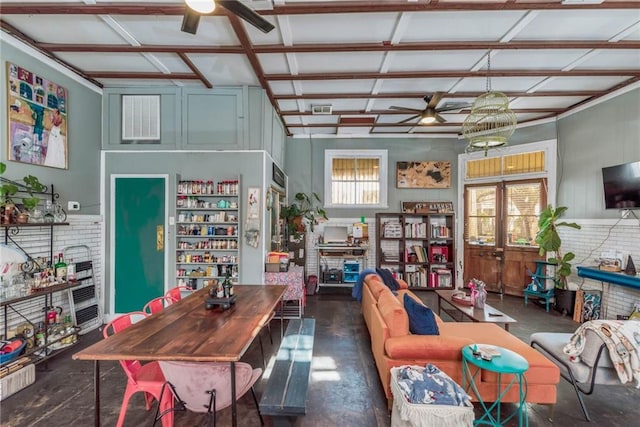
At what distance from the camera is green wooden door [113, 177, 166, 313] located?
427 cm

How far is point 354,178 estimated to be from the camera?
6.66 m

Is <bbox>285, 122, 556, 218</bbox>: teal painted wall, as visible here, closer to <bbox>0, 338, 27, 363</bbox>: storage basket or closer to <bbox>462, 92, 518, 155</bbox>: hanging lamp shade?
<bbox>462, 92, 518, 155</bbox>: hanging lamp shade

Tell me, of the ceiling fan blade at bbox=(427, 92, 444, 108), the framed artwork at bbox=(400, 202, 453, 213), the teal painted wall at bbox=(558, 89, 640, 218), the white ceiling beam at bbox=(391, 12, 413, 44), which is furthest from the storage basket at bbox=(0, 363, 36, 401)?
the teal painted wall at bbox=(558, 89, 640, 218)

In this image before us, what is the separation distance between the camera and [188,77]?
402 centimetres

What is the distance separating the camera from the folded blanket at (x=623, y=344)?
211 centimetres

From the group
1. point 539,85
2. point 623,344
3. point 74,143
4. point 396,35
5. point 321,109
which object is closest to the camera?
point 623,344

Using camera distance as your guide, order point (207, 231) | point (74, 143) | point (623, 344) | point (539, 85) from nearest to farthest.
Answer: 1. point (623, 344)
2. point (74, 143)
3. point (539, 85)
4. point (207, 231)

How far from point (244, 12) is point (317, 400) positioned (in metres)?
3.35

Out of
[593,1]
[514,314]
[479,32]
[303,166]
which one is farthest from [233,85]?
[514,314]

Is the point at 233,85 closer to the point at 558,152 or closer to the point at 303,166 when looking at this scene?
the point at 303,166

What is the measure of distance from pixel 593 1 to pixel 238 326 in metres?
4.24

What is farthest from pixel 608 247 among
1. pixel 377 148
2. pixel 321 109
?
pixel 321 109

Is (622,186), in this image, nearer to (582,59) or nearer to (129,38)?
(582,59)

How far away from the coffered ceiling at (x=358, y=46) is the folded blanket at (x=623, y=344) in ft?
9.40
